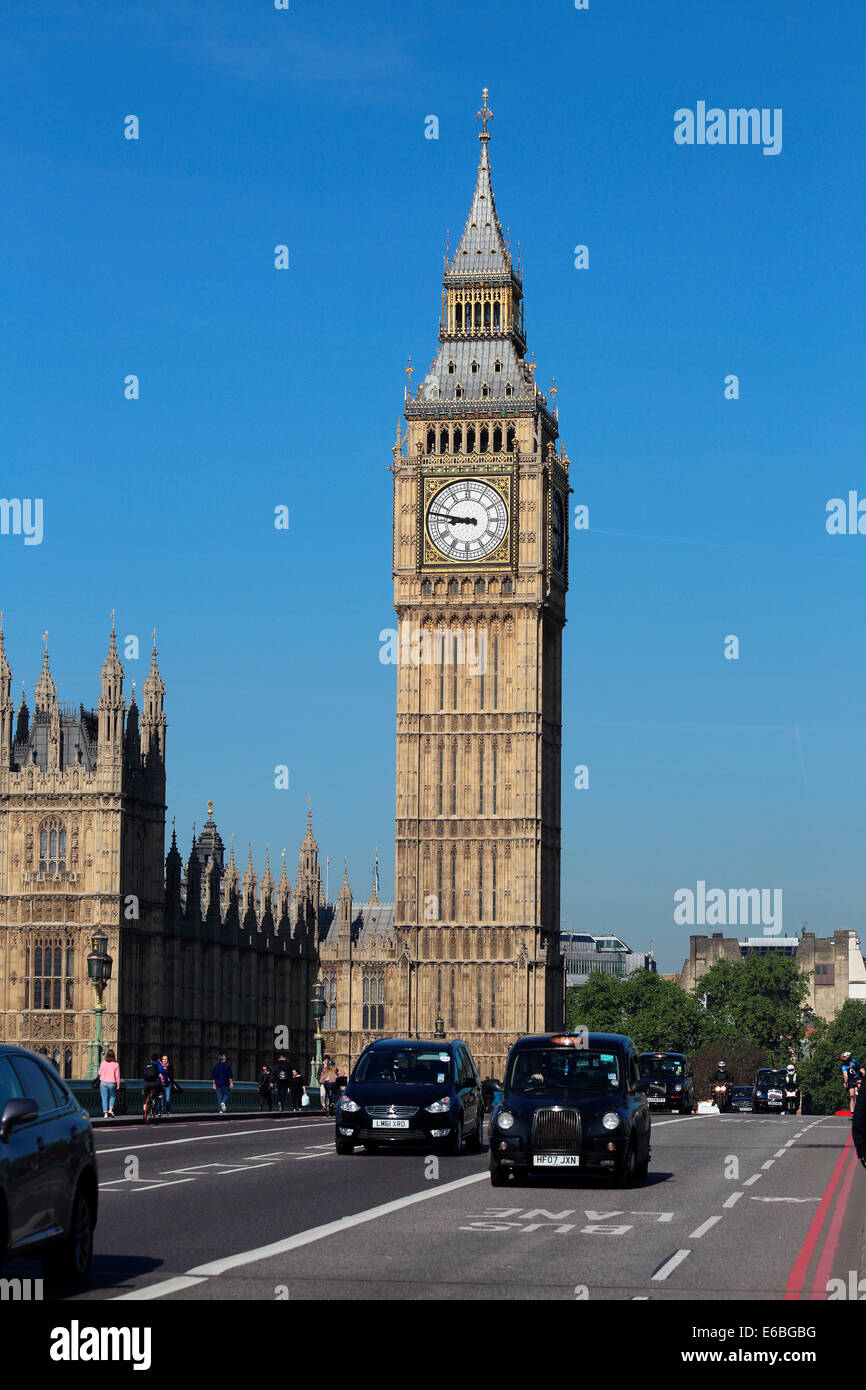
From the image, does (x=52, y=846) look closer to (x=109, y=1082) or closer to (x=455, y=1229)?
(x=109, y=1082)

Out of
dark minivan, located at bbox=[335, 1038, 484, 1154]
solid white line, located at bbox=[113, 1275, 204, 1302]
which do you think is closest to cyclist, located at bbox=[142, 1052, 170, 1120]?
dark minivan, located at bbox=[335, 1038, 484, 1154]

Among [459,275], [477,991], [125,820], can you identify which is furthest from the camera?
[459,275]

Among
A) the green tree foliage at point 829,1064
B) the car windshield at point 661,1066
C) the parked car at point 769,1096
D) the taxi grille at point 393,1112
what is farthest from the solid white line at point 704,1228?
the green tree foliage at point 829,1064

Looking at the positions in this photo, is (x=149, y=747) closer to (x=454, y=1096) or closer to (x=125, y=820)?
(x=125, y=820)

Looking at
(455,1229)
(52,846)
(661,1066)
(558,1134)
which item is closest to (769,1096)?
(661,1066)

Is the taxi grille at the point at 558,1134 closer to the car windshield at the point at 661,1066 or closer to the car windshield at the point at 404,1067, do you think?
the car windshield at the point at 404,1067
